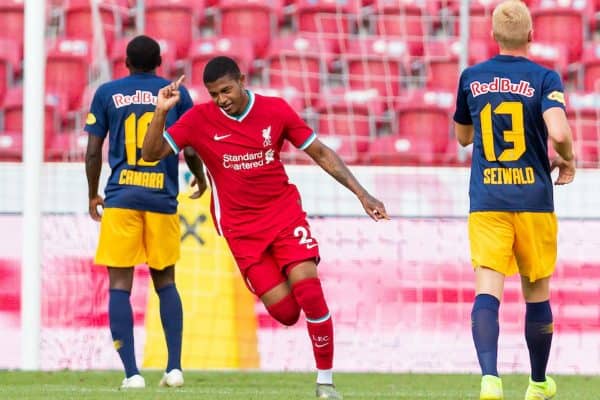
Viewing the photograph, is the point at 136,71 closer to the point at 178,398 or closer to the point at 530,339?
→ the point at 178,398

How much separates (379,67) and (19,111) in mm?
3151

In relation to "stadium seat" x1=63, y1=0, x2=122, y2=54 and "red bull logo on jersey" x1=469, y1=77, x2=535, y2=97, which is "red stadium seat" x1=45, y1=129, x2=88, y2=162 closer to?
"stadium seat" x1=63, y1=0, x2=122, y2=54

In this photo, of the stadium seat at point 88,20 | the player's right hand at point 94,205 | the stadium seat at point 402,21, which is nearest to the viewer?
the player's right hand at point 94,205

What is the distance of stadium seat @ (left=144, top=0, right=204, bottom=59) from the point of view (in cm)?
1297

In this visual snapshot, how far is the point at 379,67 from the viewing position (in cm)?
1249

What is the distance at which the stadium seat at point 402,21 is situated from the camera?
1268 centimetres

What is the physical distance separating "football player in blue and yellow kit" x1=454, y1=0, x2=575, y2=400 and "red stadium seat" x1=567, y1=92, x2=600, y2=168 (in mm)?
4890

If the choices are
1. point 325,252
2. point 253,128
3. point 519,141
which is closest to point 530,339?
point 519,141

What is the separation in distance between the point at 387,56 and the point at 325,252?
144 inches

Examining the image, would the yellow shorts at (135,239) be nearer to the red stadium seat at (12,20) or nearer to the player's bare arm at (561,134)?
the player's bare arm at (561,134)

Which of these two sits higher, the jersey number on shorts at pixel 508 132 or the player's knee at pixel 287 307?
the jersey number on shorts at pixel 508 132

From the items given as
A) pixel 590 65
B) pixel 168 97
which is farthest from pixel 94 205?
pixel 590 65

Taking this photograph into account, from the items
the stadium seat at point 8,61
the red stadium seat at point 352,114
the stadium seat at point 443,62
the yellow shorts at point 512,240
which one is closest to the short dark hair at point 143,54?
the yellow shorts at point 512,240

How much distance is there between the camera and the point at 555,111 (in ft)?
18.3
